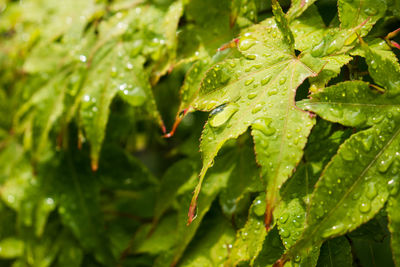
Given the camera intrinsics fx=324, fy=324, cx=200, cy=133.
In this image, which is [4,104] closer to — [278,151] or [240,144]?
[240,144]

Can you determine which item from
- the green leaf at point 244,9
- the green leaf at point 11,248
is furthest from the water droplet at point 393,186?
the green leaf at point 11,248

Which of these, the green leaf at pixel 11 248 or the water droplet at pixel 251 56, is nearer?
the water droplet at pixel 251 56

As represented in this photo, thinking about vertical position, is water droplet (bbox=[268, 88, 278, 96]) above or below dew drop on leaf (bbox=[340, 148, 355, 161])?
above

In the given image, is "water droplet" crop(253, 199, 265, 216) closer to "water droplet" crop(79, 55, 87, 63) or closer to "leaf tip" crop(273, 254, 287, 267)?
"leaf tip" crop(273, 254, 287, 267)

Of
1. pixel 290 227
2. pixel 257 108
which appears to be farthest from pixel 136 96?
pixel 290 227

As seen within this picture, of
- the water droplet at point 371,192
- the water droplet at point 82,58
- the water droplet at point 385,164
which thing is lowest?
the water droplet at point 82,58

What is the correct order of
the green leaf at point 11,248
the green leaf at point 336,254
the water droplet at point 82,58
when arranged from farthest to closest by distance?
the green leaf at point 11,248 < the water droplet at point 82,58 < the green leaf at point 336,254

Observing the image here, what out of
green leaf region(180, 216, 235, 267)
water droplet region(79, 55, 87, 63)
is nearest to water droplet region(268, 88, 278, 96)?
green leaf region(180, 216, 235, 267)

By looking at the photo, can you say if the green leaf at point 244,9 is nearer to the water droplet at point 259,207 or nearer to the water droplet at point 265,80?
the water droplet at point 265,80
